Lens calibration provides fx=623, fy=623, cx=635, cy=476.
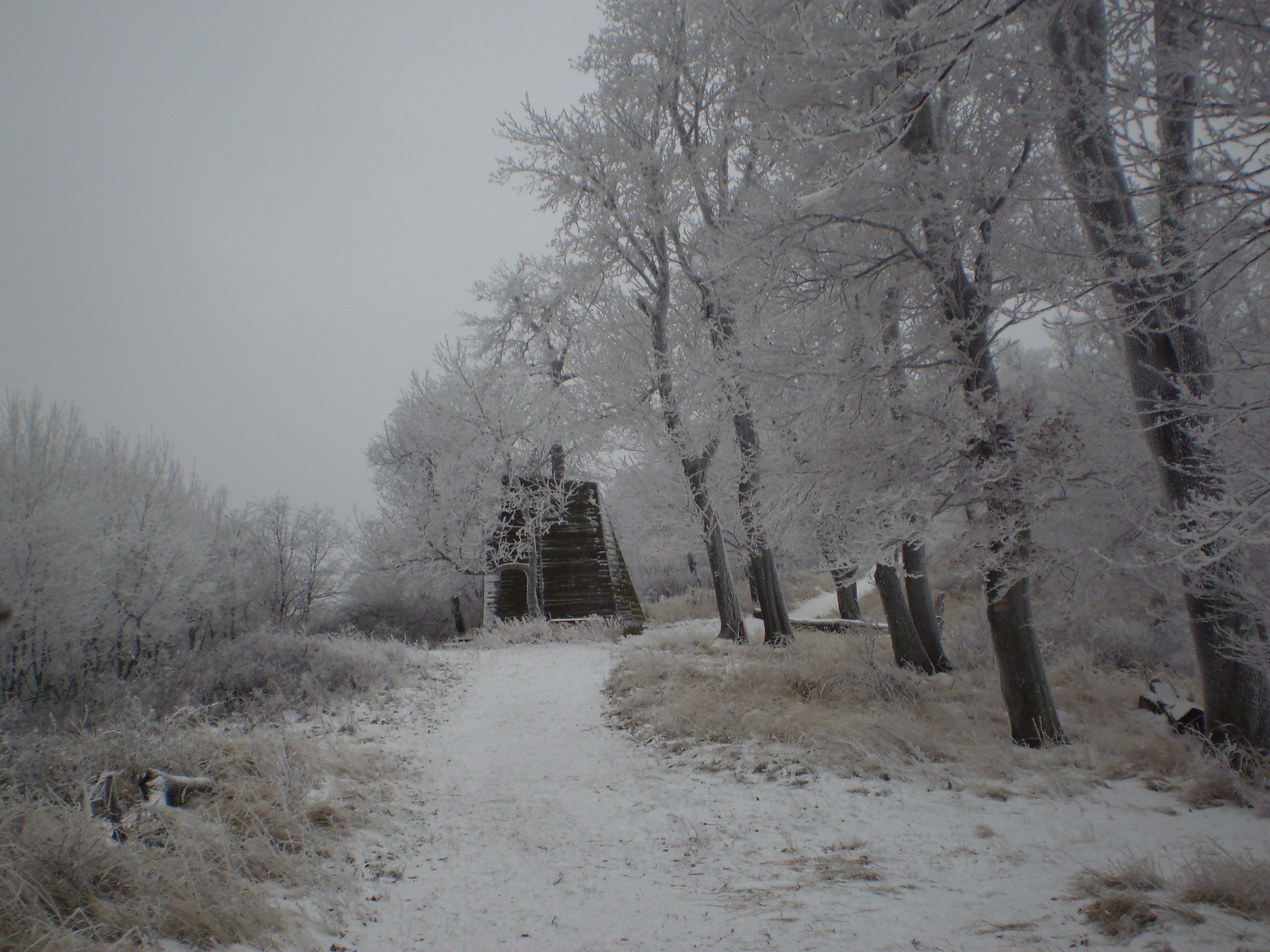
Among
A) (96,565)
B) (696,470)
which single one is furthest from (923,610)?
(96,565)

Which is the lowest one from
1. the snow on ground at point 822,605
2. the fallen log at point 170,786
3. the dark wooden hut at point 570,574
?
the snow on ground at point 822,605

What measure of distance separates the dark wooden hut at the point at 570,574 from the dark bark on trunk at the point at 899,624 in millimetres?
7107

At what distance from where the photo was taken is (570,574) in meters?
15.4

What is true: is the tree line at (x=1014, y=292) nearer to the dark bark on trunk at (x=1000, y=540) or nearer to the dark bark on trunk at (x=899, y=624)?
the dark bark on trunk at (x=1000, y=540)

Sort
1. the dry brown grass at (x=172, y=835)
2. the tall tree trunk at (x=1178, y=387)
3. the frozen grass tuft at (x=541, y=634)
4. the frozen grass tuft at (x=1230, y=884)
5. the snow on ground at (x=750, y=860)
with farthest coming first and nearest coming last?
the frozen grass tuft at (x=541, y=634), the tall tree trunk at (x=1178, y=387), the snow on ground at (x=750, y=860), the frozen grass tuft at (x=1230, y=884), the dry brown grass at (x=172, y=835)

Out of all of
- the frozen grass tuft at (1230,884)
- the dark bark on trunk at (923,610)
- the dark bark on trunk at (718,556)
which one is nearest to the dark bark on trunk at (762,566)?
the dark bark on trunk at (718,556)

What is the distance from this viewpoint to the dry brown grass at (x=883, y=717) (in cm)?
459

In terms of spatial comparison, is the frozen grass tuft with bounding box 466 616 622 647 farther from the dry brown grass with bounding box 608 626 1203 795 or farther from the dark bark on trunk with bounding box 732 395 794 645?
the dry brown grass with bounding box 608 626 1203 795

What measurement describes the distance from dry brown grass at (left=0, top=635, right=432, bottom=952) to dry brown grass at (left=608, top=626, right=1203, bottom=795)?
3000 mm

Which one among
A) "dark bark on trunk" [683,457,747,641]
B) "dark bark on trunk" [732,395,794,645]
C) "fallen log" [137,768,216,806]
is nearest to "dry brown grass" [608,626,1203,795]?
"dark bark on trunk" [732,395,794,645]

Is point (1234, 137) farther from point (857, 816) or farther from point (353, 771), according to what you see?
point (353, 771)

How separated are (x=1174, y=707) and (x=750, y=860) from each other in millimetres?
4536

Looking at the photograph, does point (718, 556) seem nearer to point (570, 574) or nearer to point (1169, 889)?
point (570, 574)

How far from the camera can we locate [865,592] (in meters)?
22.1
